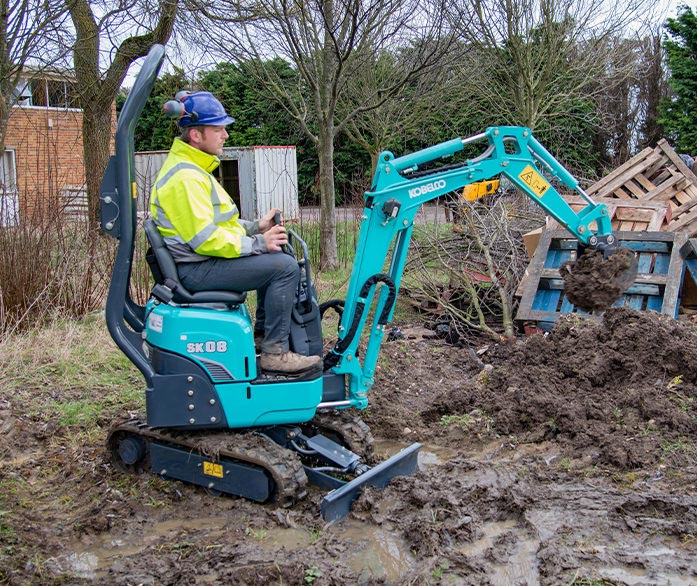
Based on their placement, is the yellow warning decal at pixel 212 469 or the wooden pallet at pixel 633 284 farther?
the wooden pallet at pixel 633 284

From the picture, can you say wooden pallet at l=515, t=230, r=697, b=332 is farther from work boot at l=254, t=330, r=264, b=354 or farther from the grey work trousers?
the grey work trousers

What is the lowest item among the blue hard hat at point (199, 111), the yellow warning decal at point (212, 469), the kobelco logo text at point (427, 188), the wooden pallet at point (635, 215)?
the yellow warning decal at point (212, 469)

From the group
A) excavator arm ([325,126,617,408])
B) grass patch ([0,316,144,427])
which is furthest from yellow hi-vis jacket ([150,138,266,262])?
grass patch ([0,316,144,427])

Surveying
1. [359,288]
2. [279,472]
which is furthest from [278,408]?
[359,288]

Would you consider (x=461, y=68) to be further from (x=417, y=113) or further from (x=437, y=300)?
(x=437, y=300)

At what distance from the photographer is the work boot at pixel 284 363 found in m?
4.61

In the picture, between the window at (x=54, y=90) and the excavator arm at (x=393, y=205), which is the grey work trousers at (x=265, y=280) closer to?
the excavator arm at (x=393, y=205)

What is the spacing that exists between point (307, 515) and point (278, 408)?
652 millimetres

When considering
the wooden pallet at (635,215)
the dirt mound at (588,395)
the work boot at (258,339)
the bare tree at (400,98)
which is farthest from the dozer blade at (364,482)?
the bare tree at (400,98)

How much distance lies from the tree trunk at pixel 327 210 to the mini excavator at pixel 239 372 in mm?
6498

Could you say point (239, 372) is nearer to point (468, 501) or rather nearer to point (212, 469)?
point (212, 469)

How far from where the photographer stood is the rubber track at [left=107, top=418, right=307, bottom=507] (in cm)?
439

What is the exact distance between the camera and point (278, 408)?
15.2ft

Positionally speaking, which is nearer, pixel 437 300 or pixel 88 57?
pixel 437 300
